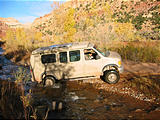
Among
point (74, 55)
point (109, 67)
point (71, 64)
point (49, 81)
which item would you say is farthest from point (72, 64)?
point (109, 67)

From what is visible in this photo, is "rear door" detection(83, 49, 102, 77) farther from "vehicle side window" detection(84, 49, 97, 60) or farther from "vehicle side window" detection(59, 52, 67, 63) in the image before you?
"vehicle side window" detection(59, 52, 67, 63)

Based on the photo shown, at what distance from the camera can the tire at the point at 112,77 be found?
692cm

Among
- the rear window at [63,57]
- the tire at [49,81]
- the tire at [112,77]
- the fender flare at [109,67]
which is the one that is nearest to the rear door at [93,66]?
the fender flare at [109,67]

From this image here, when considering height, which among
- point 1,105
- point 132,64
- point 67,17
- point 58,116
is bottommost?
point 58,116

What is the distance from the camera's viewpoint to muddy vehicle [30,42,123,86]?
6957 mm

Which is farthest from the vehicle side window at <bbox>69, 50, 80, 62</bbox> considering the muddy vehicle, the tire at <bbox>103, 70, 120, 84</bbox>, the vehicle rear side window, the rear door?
the tire at <bbox>103, 70, 120, 84</bbox>

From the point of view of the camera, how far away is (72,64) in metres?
7.13

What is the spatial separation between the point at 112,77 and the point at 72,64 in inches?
89.3

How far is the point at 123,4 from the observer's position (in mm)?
76375

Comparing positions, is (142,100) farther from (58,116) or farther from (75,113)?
(58,116)

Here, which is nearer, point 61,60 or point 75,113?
point 75,113

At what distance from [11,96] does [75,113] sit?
2.66 m

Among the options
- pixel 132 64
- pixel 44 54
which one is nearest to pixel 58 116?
→ pixel 44 54

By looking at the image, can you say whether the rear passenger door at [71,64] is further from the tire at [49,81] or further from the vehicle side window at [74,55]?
the tire at [49,81]
